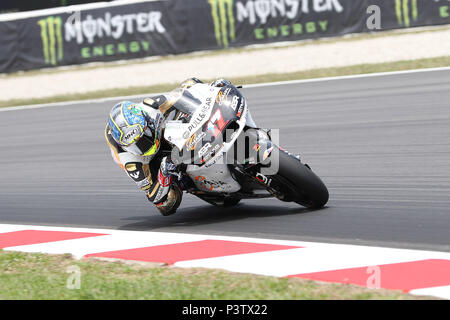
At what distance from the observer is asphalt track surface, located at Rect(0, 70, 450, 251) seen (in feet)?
20.4

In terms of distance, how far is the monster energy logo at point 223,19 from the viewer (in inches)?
750

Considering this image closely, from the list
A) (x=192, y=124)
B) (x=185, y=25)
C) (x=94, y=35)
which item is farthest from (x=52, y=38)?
(x=192, y=124)

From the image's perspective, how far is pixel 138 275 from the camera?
5258 millimetres

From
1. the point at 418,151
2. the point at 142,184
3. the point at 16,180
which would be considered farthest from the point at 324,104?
the point at 142,184

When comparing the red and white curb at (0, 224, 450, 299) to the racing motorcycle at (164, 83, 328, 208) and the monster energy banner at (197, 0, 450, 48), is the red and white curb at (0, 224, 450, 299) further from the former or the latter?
the monster energy banner at (197, 0, 450, 48)

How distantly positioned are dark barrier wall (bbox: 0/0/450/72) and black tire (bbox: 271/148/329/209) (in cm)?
1217

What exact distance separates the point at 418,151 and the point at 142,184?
3.38 m

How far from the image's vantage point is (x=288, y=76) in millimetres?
14914

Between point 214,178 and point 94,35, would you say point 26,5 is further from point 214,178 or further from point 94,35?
point 214,178

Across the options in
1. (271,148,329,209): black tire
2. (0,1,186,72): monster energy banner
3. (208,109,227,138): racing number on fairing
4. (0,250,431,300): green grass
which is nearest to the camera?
(0,250,431,300): green grass

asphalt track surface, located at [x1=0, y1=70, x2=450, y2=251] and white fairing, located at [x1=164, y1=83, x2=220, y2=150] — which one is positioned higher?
white fairing, located at [x1=164, y1=83, x2=220, y2=150]

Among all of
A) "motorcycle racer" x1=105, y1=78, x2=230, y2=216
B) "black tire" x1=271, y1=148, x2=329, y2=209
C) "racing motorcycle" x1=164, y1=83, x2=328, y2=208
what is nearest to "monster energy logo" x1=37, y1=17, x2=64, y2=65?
"motorcycle racer" x1=105, y1=78, x2=230, y2=216

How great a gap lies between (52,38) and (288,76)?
27.0 ft

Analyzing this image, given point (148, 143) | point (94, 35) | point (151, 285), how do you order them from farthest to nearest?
point (94, 35), point (148, 143), point (151, 285)
